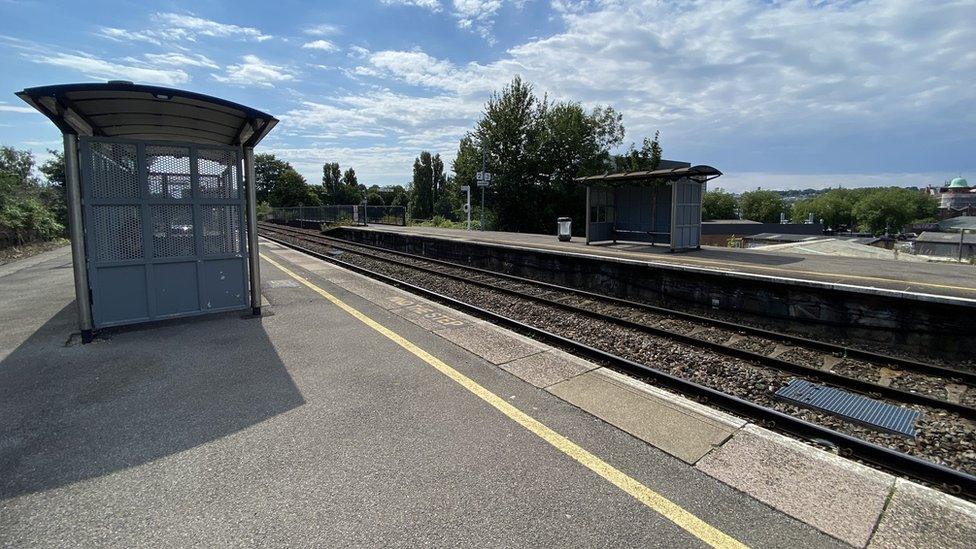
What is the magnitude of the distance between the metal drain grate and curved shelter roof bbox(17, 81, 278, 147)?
805 cm

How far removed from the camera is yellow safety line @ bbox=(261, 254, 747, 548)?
8.80 feet

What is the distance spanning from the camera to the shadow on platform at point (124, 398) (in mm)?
3387

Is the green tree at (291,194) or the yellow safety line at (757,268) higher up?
the green tree at (291,194)

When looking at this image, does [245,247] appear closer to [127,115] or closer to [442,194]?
[127,115]

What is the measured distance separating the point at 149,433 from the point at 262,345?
8.11ft

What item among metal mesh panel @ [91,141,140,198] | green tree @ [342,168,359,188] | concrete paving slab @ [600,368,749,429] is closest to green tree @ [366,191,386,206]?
green tree @ [342,168,359,188]

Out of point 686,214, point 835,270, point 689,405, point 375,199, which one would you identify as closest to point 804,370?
point 689,405

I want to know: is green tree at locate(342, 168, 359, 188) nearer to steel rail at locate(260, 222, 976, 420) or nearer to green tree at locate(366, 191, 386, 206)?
green tree at locate(366, 191, 386, 206)

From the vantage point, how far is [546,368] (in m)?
5.50

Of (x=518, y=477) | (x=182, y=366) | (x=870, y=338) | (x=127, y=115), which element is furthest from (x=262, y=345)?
(x=870, y=338)

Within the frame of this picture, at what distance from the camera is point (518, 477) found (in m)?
3.22

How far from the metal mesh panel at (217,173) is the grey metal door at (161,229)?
1cm

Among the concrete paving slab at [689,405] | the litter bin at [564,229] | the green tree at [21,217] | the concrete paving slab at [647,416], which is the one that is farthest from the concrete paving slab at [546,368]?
the green tree at [21,217]

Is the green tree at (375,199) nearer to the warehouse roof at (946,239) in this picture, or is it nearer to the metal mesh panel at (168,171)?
the warehouse roof at (946,239)
